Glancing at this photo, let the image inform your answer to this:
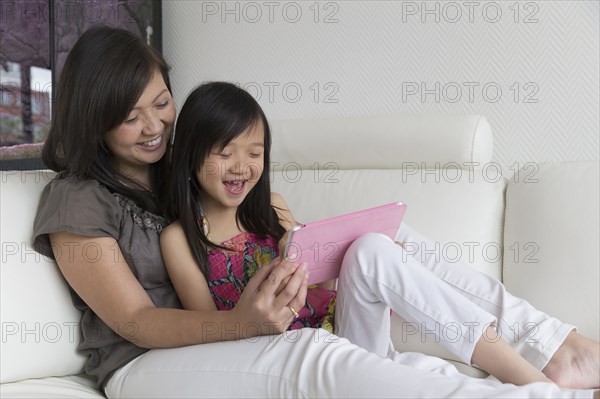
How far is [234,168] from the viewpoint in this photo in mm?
1352

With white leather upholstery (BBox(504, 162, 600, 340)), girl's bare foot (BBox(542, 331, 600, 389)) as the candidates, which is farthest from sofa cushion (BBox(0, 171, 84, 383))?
white leather upholstery (BBox(504, 162, 600, 340))

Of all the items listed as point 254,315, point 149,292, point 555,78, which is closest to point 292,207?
point 149,292

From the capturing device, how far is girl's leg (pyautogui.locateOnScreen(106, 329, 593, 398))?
96cm

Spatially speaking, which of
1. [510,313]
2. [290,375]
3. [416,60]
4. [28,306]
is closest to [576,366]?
[510,313]

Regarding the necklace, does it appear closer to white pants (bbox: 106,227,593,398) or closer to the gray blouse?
the gray blouse

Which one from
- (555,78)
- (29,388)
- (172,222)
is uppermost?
(555,78)

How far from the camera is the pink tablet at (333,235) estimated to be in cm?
115

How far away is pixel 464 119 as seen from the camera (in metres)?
1.77

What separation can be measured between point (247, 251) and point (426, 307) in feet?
1.35

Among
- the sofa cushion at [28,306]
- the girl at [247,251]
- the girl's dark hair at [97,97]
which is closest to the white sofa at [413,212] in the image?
the sofa cushion at [28,306]

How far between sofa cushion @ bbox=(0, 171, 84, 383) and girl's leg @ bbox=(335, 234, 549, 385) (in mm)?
513

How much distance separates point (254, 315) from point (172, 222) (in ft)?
1.06

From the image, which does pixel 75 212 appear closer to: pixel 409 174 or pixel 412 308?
pixel 412 308

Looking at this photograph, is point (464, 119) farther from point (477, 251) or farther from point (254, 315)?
point (254, 315)
